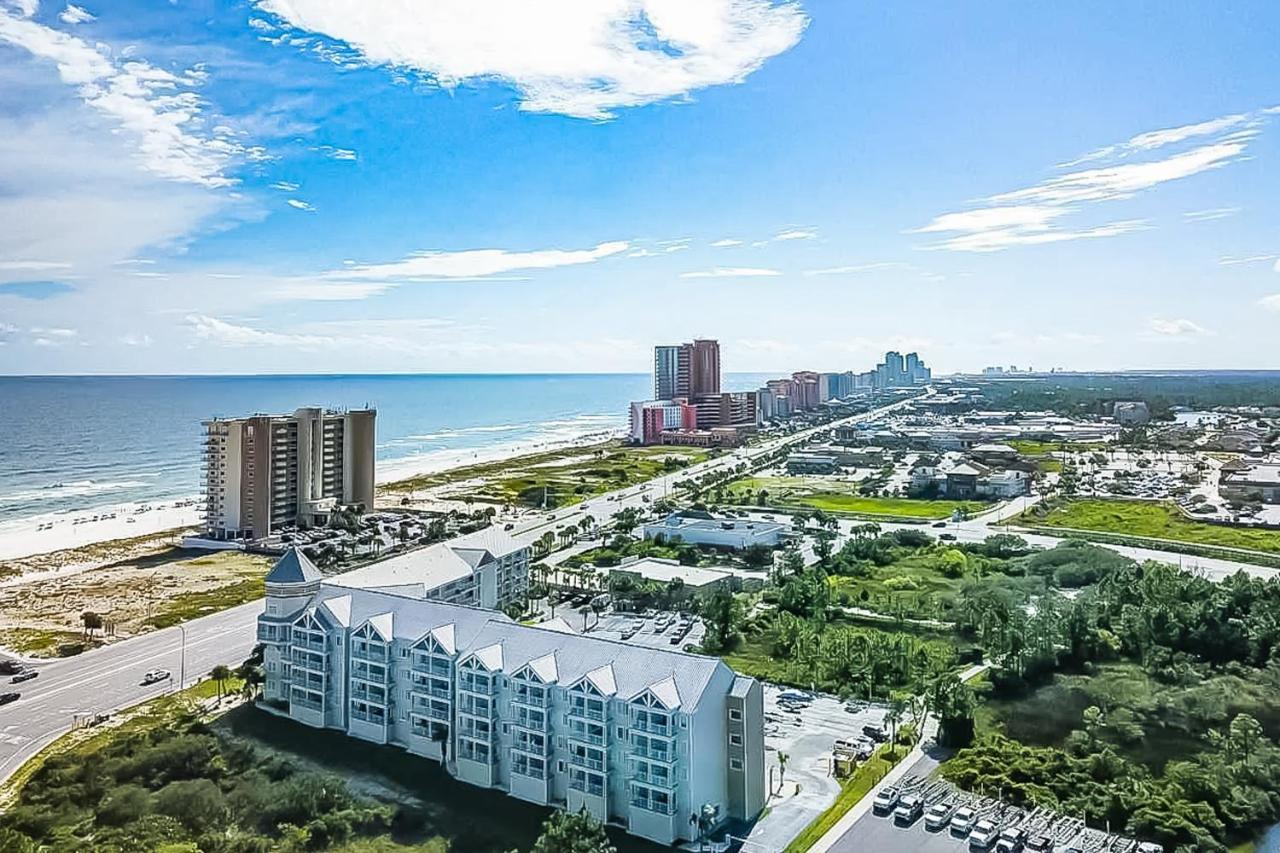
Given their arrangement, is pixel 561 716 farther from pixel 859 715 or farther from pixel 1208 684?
pixel 1208 684

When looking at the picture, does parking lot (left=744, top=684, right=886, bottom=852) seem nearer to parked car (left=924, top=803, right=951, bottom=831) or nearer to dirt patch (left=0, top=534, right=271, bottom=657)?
parked car (left=924, top=803, right=951, bottom=831)

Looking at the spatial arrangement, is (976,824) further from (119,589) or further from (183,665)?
(119,589)

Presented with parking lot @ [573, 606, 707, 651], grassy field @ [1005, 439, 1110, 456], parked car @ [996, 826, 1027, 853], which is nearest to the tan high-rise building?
parking lot @ [573, 606, 707, 651]

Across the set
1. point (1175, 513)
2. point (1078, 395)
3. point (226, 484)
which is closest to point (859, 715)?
point (1175, 513)

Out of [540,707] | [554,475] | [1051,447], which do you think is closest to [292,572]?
[540,707]

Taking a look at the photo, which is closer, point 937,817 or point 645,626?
point 937,817
